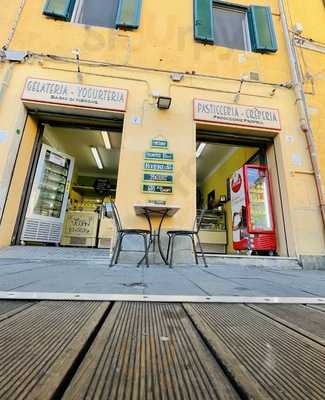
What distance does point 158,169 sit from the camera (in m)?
3.56

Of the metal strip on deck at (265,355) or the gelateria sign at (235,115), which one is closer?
the metal strip on deck at (265,355)

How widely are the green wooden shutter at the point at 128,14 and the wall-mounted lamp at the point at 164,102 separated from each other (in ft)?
6.15

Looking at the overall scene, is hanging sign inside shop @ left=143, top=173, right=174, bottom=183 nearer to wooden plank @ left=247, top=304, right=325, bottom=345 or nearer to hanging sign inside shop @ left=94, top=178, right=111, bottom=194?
wooden plank @ left=247, top=304, right=325, bottom=345

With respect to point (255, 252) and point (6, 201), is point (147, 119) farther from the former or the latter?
point (255, 252)

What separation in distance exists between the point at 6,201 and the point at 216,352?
3790 mm

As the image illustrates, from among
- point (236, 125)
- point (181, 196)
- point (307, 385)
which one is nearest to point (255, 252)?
point (181, 196)

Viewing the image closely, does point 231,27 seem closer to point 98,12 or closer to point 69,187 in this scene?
point 98,12

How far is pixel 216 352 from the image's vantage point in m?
0.51

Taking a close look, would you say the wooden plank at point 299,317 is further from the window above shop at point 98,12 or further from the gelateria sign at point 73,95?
the window above shop at point 98,12

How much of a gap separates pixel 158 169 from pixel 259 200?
7.32 ft

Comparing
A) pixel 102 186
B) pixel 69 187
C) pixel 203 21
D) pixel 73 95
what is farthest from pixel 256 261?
pixel 102 186

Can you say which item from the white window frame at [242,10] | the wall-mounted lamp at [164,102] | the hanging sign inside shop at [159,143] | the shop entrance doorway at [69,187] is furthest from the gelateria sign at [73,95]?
the white window frame at [242,10]

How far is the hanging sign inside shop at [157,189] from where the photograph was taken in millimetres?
3473

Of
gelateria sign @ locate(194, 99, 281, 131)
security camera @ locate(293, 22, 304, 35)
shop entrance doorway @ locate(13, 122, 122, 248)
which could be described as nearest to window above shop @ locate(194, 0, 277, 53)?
security camera @ locate(293, 22, 304, 35)
